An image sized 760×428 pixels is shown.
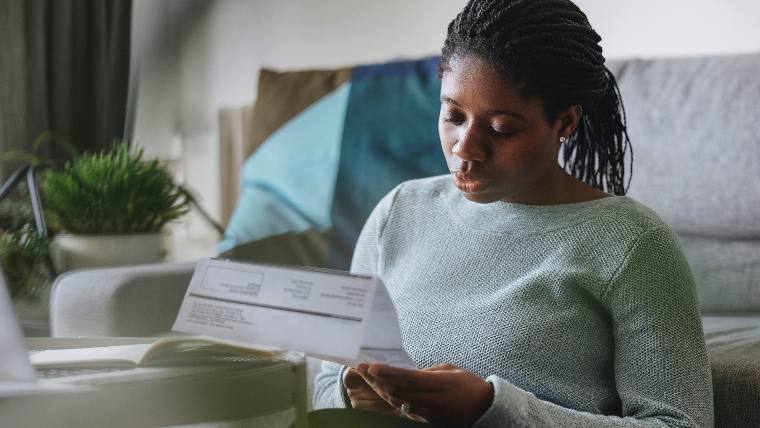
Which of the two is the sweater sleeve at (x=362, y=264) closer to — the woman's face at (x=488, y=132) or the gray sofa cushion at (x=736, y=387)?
the woman's face at (x=488, y=132)

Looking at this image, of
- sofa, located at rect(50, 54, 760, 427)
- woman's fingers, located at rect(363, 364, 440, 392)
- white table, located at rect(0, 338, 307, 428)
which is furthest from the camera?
sofa, located at rect(50, 54, 760, 427)

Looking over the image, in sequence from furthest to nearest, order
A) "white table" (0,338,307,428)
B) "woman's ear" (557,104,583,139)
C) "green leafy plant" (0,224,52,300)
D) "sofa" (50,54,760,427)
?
1. "green leafy plant" (0,224,52,300)
2. "sofa" (50,54,760,427)
3. "woman's ear" (557,104,583,139)
4. "white table" (0,338,307,428)

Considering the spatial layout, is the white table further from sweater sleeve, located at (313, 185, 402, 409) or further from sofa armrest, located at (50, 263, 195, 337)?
sofa armrest, located at (50, 263, 195, 337)

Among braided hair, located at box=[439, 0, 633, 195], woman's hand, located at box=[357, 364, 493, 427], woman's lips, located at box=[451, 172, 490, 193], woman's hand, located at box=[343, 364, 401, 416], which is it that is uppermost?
braided hair, located at box=[439, 0, 633, 195]

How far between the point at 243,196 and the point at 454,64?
3.10ft

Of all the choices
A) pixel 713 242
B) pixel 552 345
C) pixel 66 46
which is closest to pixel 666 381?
pixel 552 345

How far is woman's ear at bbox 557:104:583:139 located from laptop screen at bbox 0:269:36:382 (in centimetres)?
52

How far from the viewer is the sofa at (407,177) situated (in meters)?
1.33

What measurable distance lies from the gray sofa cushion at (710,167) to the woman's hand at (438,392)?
77 cm

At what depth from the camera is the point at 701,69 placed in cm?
143

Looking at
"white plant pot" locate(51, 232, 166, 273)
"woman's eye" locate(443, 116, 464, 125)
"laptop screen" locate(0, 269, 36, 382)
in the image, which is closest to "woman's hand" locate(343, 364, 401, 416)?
"woman's eye" locate(443, 116, 464, 125)

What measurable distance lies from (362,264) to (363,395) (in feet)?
0.63

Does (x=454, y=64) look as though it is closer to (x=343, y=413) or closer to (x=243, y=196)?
(x=343, y=413)

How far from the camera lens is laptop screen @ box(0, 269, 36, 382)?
20.1 inches
